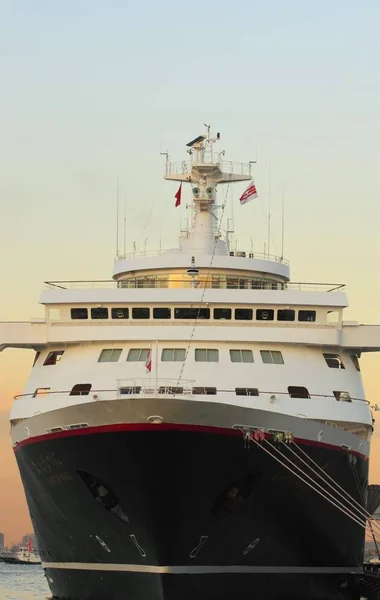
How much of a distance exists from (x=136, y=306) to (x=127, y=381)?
367 centimetres

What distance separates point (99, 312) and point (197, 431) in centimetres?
961

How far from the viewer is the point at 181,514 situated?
110 feet

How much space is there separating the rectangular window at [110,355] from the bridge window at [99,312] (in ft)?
4.88

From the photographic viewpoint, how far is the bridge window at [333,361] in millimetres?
41781

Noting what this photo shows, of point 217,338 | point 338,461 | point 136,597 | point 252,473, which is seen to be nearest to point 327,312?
point 217,338

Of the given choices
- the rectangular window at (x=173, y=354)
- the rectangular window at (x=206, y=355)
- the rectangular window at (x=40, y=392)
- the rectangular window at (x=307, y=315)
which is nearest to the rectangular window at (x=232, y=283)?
the rectangular window at (x=307, y=315)

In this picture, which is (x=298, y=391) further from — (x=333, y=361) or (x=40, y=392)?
(x=40, y=392)

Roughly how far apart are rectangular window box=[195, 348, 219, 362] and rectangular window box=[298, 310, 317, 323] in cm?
330

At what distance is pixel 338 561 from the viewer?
128 ft

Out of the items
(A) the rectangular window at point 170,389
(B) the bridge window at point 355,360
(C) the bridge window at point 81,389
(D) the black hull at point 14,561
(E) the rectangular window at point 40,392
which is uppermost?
(B) the bridge window at point 355,360

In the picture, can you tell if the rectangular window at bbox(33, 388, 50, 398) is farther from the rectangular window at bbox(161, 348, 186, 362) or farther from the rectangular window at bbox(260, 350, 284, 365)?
the rectangular window at bbox(260, 350, 284, 365)

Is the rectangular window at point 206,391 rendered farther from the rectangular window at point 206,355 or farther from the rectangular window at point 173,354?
the rectangular window at point 173,354

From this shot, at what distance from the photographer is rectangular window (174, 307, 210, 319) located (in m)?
41.8

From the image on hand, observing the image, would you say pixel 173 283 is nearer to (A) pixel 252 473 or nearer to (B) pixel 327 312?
(B) pixel 327 312
